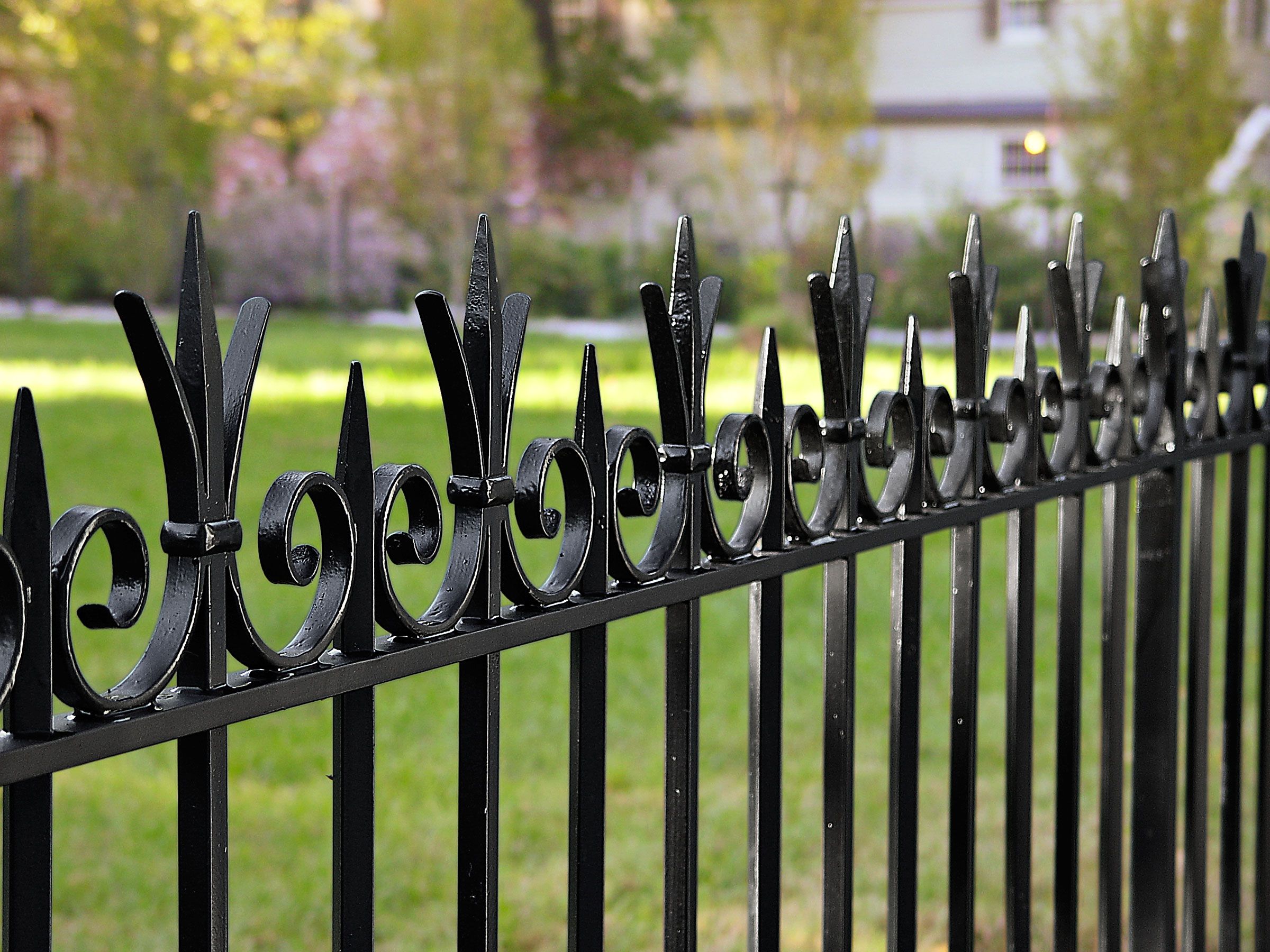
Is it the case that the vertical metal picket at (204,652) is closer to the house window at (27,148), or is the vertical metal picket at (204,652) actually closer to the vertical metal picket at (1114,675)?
the vertical metal picket at (1114,675)

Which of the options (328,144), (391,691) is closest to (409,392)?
(391,691)

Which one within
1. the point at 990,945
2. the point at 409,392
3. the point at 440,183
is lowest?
the point at 990,945

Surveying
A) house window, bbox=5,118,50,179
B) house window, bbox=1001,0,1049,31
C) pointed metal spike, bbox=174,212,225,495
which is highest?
house window, bbox=1001,0,1049,31

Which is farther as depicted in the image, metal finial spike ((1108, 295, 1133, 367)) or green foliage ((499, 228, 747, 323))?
green foliage ((499, 228, 747, 323))

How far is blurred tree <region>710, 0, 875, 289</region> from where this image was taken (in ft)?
49.6

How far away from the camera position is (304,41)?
21656mm

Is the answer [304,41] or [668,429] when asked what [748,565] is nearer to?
[668,429]

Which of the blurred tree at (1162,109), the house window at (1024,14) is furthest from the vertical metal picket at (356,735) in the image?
the house window at (1024,14)

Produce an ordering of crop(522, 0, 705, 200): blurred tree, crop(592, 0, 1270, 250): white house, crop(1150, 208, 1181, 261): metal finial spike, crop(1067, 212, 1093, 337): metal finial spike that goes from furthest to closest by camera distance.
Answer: crop(522, 0, 705, 200): blurred tree < crop(592, 0, 1270, 250): white house < crop(1150, 208, 1181, 261): metal finial spike < crop(1067, 212, 1093, 337): metal finial spike

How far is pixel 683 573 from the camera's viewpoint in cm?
108

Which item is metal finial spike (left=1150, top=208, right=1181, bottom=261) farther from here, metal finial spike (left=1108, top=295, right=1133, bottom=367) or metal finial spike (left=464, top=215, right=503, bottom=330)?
metal finial spike (left=464, top=215, right=503, bottom=330)

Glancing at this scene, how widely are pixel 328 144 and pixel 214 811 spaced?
21975 millimetres

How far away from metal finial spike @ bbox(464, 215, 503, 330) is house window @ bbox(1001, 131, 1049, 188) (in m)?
21.6

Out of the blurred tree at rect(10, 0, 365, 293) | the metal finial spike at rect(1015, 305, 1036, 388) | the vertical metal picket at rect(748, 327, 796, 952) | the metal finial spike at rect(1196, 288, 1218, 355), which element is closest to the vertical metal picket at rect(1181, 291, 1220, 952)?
the metal finial spike at rect(1196, 288, 1218, 355)
